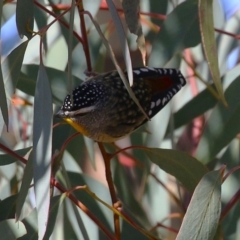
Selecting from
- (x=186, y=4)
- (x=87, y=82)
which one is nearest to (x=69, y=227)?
(x=87, y=82)

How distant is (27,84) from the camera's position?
146cm

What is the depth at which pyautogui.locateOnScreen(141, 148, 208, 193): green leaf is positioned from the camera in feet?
4.04

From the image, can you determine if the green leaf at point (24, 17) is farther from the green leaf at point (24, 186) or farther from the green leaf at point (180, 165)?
the green leaf at point (180, 165)

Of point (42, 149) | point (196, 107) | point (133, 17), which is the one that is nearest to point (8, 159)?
point (42, 149)

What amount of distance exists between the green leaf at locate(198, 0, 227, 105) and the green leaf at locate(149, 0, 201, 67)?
0.36 metres

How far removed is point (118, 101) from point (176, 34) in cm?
20

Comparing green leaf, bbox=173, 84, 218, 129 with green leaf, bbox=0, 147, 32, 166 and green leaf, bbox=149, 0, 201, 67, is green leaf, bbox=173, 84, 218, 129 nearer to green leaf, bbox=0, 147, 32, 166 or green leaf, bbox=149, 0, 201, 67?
green leaf, bbox=149, 0, 201, 67

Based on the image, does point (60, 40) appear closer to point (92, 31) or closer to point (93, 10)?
point (92, 31)

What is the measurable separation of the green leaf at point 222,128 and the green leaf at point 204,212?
1.25ft

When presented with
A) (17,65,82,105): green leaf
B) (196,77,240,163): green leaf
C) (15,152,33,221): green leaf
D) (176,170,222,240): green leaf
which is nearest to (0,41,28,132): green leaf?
(15,152,33,221): green leaf

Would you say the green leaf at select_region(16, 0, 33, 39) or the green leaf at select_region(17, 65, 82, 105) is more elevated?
the green leaf at select_region(16, 0, 33, 39)

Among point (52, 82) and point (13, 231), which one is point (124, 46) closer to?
point (13, 231)

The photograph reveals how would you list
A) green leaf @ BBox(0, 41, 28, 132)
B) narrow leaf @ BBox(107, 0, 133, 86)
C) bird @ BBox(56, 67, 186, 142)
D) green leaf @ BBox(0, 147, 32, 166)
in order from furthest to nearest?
bird @ BBox(56, 67, 186, 142) → green leaf @ BBox(0, 147, 32, 166) → green leaf @ BBox(0, 41, 28, 132) → narrow leaf @ BBox(107, 0, 133, 86)

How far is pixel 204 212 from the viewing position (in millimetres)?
1053
